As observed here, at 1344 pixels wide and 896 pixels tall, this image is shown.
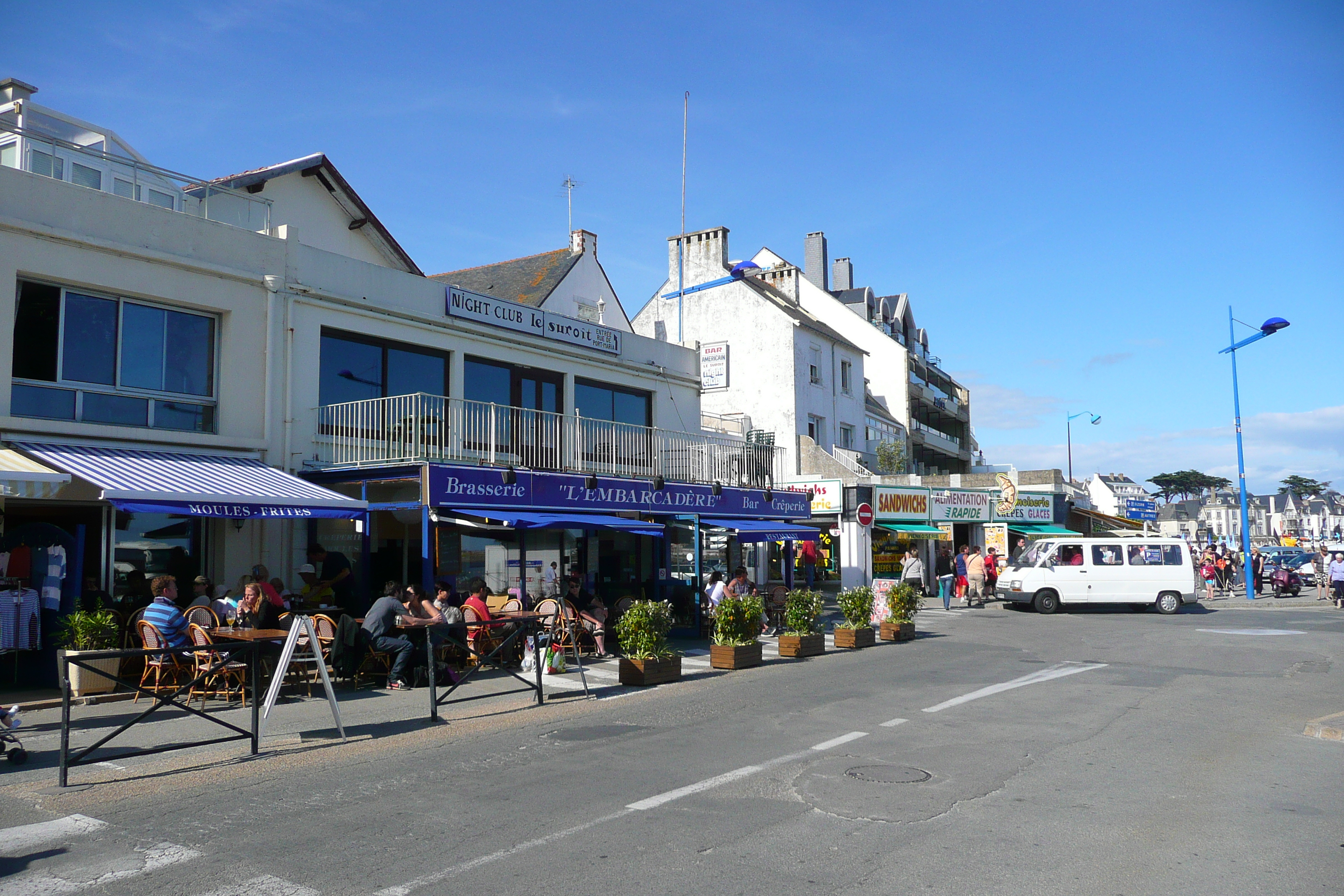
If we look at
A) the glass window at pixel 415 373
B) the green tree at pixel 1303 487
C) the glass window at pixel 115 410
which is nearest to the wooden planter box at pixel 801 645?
the glass window at pixel 415 373

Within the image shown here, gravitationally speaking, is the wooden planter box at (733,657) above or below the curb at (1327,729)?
above

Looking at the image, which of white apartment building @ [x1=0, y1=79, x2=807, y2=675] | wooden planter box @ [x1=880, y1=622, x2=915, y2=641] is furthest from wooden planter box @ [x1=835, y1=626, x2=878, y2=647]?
white apartment building @ [x1=0, y1=79, x2=807, y2=675]

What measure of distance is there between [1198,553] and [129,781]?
5395 centimetres

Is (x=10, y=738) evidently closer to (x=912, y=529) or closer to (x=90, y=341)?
(x=90, y=341)

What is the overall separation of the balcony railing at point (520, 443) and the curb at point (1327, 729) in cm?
1102

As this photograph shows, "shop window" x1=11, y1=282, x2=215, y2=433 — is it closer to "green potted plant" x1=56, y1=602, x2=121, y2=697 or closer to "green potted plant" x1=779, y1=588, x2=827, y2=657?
"green potted plant" x1=56, y1=602, x2=121, y2=697

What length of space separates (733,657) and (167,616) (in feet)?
23.4

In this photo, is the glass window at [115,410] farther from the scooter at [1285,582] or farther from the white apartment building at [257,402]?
the scooter at [1285,582]

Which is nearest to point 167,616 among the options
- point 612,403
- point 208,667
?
point 208,667

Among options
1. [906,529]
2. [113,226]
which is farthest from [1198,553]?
[113,226]

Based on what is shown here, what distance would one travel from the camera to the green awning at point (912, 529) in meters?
30.1

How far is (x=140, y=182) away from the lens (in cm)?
1450

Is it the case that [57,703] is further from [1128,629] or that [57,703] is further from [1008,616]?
[1008,616]

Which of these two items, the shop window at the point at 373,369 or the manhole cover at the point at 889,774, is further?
the shop window at the point at 373,369
